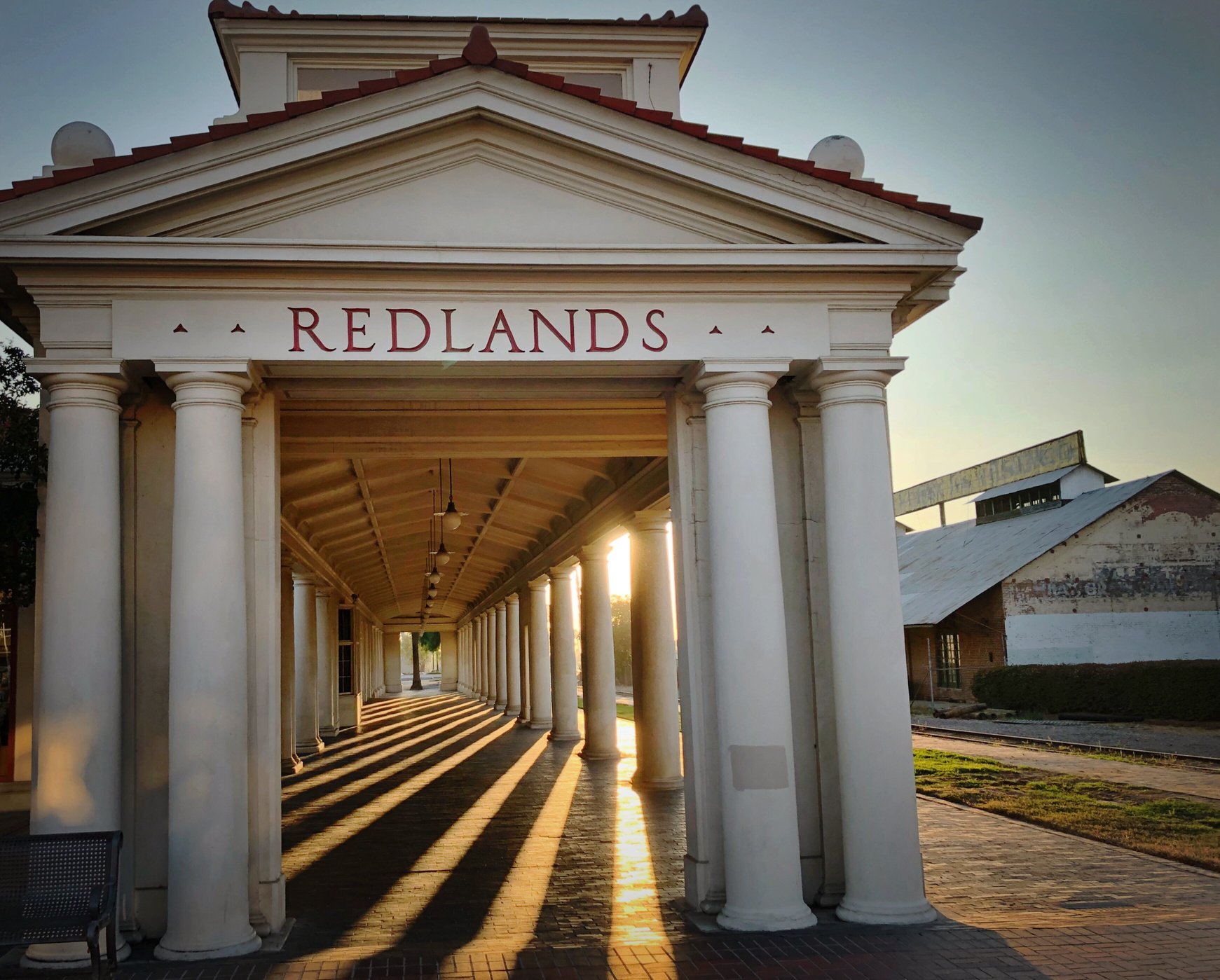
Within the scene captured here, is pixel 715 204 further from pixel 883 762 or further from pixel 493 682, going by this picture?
pixel 493 682

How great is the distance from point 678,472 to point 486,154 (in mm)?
2752

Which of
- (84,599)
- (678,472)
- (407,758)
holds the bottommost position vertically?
(407,758)

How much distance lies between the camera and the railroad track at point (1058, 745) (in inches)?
671

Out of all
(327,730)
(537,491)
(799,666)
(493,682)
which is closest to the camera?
(799,666)

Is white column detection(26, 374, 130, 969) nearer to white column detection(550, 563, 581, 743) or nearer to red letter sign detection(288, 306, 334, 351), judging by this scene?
red letter sign detection(288, 306, 334, 351)

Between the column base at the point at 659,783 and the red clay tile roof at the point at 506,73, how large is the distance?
9.40 metres

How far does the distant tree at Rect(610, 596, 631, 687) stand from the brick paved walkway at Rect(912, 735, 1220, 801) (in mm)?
30724

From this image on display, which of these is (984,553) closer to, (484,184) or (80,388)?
(484,184)

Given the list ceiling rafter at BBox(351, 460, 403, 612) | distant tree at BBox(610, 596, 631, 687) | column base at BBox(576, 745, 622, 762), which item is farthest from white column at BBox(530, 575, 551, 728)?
distant tree at BBox(610, 596, 631, 687)

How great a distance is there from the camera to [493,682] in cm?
3788

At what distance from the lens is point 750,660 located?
7.46 metres

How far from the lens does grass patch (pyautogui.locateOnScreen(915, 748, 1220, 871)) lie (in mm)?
10047

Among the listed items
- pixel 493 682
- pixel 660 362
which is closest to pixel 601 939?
pixel 660 362

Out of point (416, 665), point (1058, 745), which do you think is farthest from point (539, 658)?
point (416, 665)
